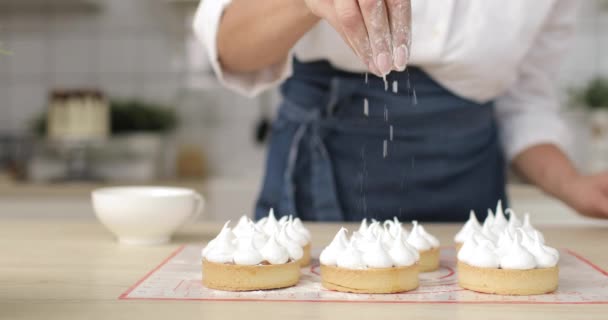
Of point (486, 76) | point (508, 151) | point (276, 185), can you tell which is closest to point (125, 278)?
point (276, 185)

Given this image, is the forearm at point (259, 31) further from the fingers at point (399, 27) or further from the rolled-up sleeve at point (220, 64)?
the fingers at point (399, 27)

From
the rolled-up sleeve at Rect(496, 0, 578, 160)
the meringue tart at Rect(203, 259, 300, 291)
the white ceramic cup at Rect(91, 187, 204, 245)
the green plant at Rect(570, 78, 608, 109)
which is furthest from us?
the green plant at Rect(570, 78, 608, 109)

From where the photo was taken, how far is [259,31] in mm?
1140

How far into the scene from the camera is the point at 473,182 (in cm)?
151

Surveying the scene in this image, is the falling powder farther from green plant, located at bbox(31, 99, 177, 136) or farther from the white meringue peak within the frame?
green plant, located at bbox(31, 99, 177, 136)

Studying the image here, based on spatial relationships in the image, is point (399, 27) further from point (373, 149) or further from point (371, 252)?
point (373, 149)

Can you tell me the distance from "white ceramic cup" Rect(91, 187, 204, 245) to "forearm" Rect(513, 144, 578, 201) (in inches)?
27.4

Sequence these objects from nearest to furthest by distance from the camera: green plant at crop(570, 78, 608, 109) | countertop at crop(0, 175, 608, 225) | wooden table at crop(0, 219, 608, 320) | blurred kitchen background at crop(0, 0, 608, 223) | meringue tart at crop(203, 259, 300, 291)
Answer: wooden table at crop(0, 219, 608, 320) → meringue tart at crop(203, 259, 300, 291) → countertop at crop(0, 175, 608, 225) → green plant at crop(570, 78, 608, 109) → blurred kitchen background at crop(0, 0, 608, 223)

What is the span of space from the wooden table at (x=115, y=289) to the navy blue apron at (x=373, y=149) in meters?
0.26

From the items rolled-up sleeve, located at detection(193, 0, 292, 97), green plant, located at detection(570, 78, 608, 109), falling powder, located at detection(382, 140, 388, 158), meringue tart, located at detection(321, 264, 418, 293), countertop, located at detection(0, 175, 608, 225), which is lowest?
countertop, located at detection(0, 175, 608, 225)

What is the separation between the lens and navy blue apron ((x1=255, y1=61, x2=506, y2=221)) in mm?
1383

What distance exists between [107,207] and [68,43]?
229 centimetres

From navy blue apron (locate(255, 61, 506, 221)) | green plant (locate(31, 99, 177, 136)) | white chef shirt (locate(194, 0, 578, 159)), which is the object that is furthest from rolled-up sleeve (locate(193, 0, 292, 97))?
green plant (locate(31, 99, 177, 136))

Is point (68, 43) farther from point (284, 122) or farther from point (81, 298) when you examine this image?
point (81, 298)
